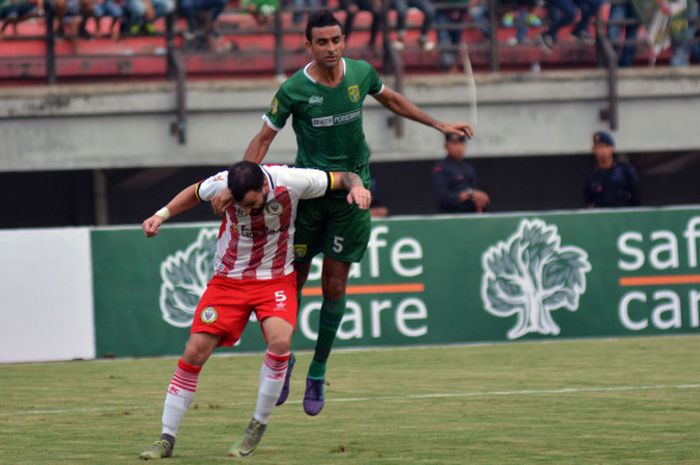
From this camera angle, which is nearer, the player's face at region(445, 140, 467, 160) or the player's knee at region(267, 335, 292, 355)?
the player's knee at region(267, 335, 292, 355)

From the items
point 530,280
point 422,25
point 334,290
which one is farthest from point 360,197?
point 422,25

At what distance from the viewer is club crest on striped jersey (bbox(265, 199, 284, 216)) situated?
29.4ft

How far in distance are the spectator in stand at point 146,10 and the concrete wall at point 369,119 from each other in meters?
0.86

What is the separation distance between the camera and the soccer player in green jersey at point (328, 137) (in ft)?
32.2

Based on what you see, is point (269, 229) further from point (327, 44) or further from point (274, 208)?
point (327, 44)

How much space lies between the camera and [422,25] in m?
20.6

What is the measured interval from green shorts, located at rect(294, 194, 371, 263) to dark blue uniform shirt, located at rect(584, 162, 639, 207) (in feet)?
24.4

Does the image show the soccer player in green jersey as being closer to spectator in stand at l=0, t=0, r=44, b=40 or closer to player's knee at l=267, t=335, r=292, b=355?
player's knee at l=267, t=335, r=292, b=355

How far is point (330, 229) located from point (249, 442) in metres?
1.96

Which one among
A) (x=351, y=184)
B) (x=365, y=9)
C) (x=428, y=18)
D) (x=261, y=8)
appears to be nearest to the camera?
(x=351, y=184)

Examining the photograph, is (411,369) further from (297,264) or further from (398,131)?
(398,131)

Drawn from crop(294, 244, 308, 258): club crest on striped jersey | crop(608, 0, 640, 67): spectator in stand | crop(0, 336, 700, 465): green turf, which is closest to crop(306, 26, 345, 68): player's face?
crop(294, 244, 308, 258): club crest on striped jersey

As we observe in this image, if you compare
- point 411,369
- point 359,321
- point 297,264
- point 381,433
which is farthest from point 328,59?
point 359,321

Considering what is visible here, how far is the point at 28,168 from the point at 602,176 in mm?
6751
